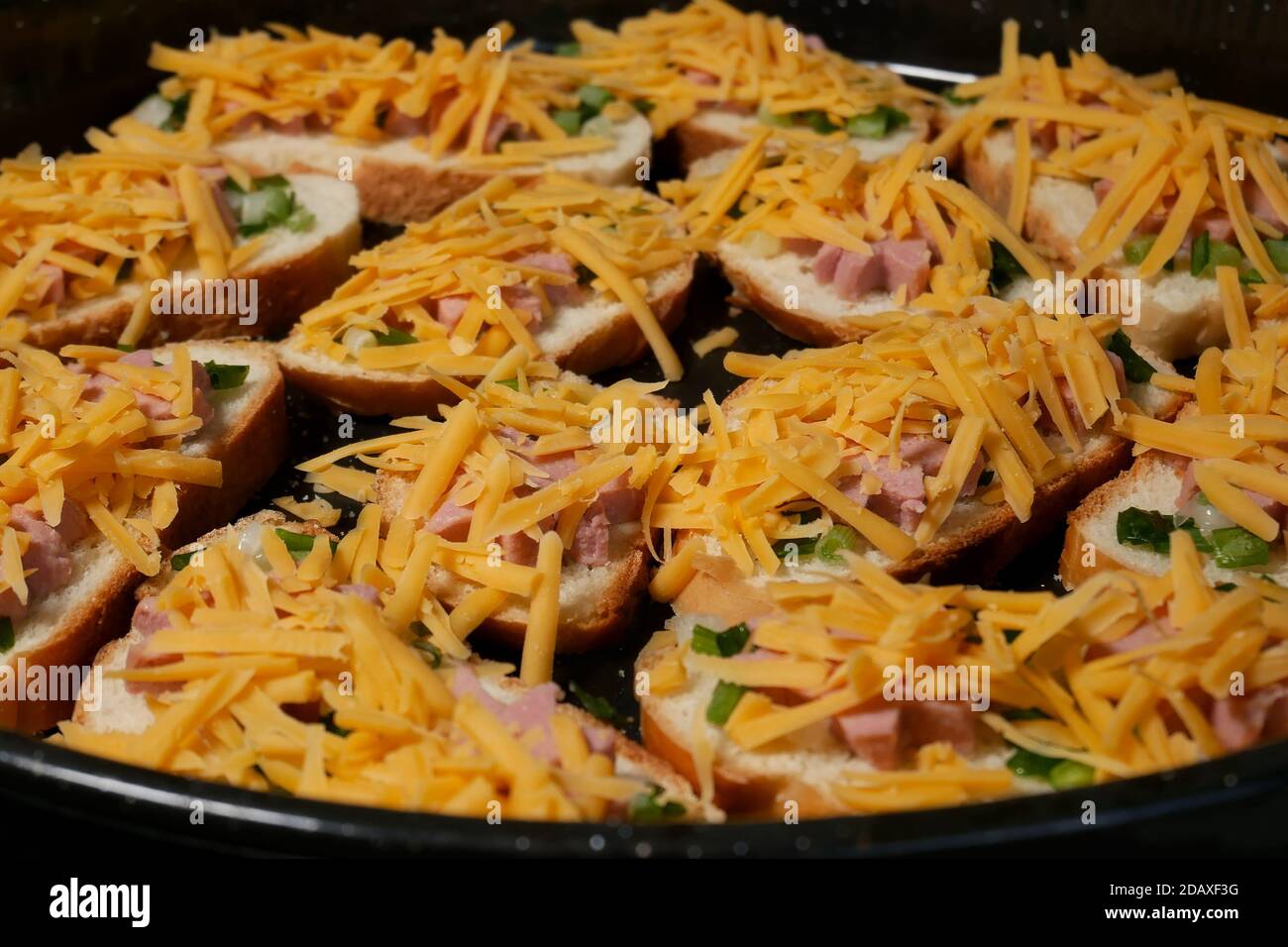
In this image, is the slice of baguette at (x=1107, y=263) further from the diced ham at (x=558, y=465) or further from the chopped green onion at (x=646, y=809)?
the chopped green onion at (x=646, y=809)

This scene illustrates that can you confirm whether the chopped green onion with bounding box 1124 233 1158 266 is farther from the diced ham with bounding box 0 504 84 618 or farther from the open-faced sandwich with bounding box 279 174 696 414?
the diced ham with bounding box 0 504 84 618

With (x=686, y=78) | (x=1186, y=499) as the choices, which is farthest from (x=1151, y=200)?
(x=686, y=78)

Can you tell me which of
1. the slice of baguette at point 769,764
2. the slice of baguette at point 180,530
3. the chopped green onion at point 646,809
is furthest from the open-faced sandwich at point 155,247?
the chopped green onion at point 646,809

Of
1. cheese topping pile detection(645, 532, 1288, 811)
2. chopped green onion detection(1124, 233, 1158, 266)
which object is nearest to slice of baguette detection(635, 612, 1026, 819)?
cheese topping pile detection(645, 532, 1288, 811)

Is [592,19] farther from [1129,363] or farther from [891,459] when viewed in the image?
[891,459]

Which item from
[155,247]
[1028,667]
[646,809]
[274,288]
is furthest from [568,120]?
[646,809]
